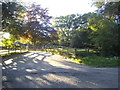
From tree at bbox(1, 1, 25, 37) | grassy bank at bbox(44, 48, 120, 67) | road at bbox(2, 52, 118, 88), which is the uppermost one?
tree at bbox(1, 1, 25, 37)

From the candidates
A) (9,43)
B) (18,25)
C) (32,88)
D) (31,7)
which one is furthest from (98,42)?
(31,7)

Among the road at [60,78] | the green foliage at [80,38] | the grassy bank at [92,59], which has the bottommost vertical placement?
the grassy bank at [92,59]

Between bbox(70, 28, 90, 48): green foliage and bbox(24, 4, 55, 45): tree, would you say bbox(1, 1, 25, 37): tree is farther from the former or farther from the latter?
bbox(70, 28, 90, 48): green foliage

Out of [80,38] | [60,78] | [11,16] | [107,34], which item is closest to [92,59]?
[107,34]

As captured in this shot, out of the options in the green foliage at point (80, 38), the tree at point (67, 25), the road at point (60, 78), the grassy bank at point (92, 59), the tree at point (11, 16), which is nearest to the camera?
the road at point (60, 78)

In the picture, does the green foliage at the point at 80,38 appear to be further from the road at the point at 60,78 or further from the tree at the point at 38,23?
the road at the point at 60,78

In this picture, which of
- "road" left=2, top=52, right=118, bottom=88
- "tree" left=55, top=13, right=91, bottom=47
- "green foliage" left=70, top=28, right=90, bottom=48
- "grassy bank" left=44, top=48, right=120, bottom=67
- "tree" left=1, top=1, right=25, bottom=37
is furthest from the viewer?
"tree" left=55, top=13, right=91, bottom=47

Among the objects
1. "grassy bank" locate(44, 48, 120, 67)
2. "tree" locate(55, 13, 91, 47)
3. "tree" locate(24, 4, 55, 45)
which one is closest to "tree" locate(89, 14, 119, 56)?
"grassy bank" locate(44, 48, 120, 67)

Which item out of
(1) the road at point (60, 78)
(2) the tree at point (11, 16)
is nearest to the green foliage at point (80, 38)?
(2) the tree at point (11, 16)

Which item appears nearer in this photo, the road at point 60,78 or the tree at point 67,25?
the road at point 60,78

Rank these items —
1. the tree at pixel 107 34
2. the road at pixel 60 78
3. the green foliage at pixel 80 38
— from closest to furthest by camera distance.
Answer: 1. the road at pixel 60 78
2. the tree at pixel 107 34
3. the green foliage at pixel 80 38

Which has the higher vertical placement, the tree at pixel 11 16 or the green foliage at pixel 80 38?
the tree at pixel 11 16

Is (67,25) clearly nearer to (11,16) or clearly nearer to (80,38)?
(80,38)

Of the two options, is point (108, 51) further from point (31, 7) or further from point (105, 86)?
point (31, 7)
